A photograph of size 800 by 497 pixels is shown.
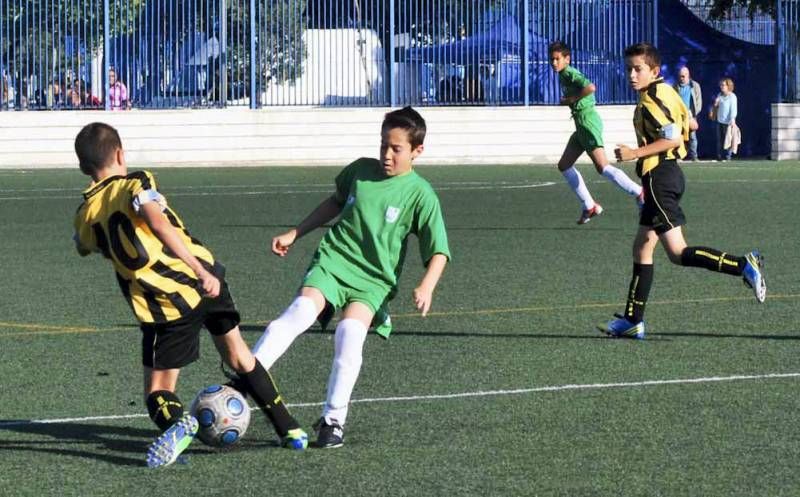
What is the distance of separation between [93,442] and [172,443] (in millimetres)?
775

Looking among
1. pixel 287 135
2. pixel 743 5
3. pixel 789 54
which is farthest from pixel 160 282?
pixel 743 5

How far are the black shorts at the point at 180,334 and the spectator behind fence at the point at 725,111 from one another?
1262 inches

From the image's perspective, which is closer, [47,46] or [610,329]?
[610,329]

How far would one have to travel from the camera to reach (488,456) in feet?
22.8

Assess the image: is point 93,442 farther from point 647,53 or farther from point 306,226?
point 647,53

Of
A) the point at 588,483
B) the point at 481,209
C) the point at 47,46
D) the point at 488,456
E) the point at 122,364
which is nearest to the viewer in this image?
the point at 588,483

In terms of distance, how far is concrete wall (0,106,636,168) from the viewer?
3406 centimetres

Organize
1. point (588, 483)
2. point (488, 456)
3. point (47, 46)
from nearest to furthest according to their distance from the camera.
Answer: point (588, 483), point (488, 456), point (47, 46)

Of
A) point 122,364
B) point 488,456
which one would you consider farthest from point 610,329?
point 488,456

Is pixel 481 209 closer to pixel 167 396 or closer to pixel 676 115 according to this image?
pixel 676 115

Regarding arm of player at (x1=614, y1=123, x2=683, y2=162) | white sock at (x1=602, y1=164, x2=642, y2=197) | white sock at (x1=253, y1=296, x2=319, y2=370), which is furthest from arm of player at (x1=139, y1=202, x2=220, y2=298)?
white sock at (x1=602, y1=164, x2=642, y2=197)

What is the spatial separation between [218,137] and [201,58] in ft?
5.25

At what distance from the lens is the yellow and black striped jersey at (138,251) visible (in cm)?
675

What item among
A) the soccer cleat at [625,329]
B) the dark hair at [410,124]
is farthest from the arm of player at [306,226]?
the soccer cleat at [625,329]
